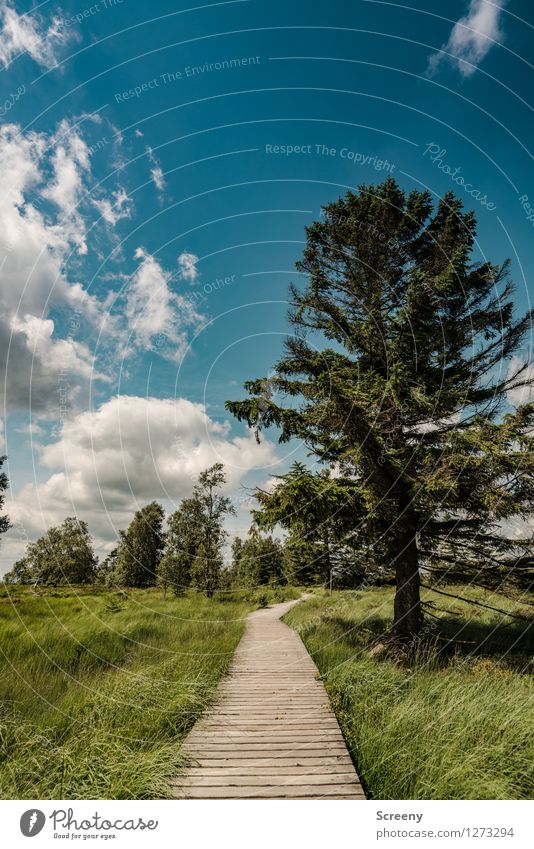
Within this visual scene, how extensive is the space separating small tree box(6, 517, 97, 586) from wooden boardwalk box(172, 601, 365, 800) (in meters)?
43.8

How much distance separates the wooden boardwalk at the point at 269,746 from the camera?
3.68 metres

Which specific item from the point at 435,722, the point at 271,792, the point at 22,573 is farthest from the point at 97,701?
the point at 22,573

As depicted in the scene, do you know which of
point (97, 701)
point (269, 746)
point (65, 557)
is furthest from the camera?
point (65, 557)

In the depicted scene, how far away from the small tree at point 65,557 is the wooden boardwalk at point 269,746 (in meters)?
43.8

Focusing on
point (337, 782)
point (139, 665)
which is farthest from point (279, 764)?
point (139, 665)

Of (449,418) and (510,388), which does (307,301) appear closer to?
(449,418)

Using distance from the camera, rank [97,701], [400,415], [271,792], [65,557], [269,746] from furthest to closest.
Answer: [65,557] → [400,415] → [97,701] → [269,746] → [271,792]

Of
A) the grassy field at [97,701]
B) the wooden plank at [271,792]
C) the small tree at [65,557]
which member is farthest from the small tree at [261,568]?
the wooden plank at [271,792]

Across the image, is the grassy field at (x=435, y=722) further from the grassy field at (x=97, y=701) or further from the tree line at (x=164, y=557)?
the tree line at (x=164, y=557)

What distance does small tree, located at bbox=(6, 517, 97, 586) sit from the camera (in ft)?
145

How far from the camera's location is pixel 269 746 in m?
4.56

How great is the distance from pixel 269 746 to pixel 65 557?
4900 centimetres

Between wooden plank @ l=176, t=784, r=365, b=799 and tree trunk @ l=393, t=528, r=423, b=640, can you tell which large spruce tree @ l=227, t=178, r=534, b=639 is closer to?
tree trunk @ l=393, t=528, r=423, b=640

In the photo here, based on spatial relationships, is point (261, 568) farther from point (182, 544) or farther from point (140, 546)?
point (182, 544)
